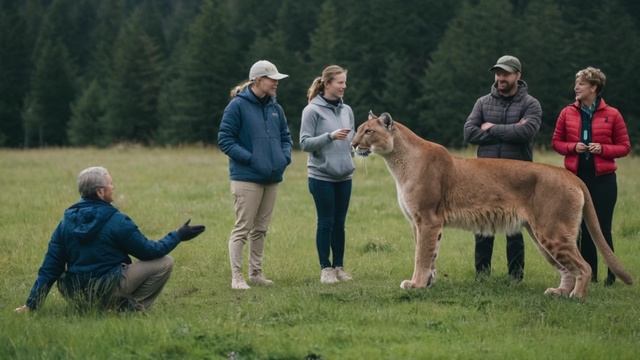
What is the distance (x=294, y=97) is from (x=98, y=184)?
5946cm

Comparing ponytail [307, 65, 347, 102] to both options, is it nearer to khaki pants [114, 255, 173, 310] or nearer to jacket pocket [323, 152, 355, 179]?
jacket pocket [323, 152, 355, 179]

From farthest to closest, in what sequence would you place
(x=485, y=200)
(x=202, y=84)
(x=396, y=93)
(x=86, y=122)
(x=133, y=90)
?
1. (x=133, y=90)
2. (x=86, y=122)
3. (x=202, y=84)
4. (x=396, y=93)
5. (x=485, y=200)

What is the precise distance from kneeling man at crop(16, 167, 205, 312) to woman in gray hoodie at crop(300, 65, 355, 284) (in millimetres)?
2708

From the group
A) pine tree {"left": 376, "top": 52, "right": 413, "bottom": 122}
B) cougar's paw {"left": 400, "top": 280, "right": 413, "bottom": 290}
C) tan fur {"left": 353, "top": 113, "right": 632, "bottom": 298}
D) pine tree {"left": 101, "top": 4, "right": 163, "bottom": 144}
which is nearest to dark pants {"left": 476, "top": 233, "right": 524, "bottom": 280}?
tan fur {"left": 353, "top": 113, "right": 632, "bottom": 298}

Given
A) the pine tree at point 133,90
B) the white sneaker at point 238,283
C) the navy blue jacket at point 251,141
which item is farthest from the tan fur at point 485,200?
the pine tree at point 133,90

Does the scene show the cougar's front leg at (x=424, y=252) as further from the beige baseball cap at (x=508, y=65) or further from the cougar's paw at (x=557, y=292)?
the beige baseball cap at (x=508, y=65)

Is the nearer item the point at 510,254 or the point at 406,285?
the point at 406,285

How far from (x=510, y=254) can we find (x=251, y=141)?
3.99 meters

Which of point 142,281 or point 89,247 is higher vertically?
point 89,247

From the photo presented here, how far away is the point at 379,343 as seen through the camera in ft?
23.7

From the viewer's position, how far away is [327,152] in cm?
1040

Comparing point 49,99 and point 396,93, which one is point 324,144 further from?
point 49,99

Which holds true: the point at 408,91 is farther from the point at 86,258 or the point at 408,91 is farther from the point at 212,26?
the point at 86,258

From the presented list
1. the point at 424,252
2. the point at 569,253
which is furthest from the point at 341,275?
the point at 569,253
